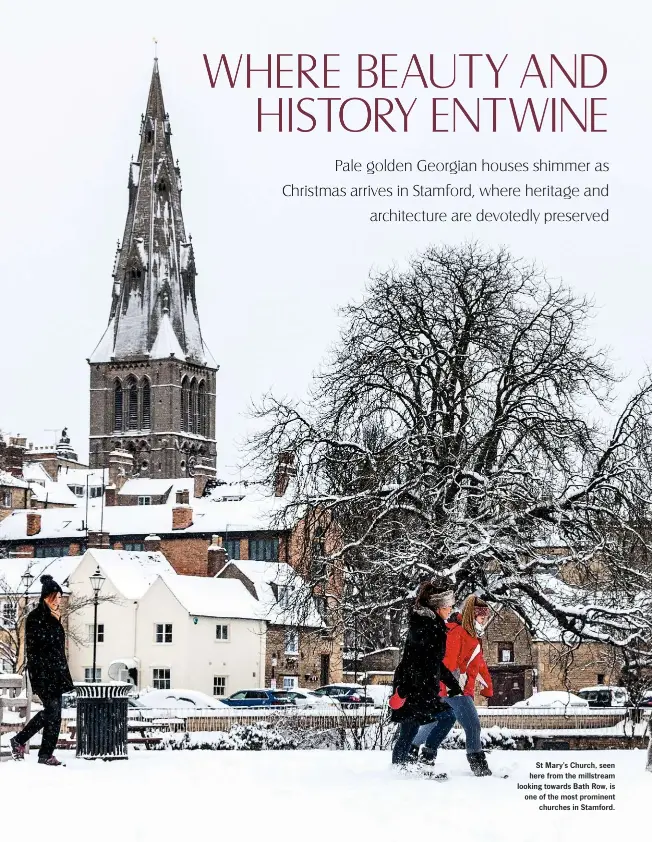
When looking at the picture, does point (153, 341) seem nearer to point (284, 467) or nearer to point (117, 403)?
point (117, 403)

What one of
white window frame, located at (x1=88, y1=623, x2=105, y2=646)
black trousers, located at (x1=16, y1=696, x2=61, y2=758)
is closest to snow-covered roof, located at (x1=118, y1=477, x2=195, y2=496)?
white window frame, located at (x1=88, y1=623, x2=105, y2=646)

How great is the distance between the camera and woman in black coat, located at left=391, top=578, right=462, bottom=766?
1442 centimetres

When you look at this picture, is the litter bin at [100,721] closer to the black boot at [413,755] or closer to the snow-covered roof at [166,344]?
the black boot at [413,755]

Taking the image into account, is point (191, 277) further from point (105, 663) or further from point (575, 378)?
point (575, 378)

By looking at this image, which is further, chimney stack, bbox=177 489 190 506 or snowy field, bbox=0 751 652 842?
chimney stack, bbox=177 489 190 506

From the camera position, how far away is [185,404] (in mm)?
172000

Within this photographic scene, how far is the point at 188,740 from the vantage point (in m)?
36.8

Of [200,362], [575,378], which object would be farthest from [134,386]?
[575,378]

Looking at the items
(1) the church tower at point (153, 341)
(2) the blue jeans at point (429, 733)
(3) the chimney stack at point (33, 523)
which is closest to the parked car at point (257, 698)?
(3) the chimney stack at point (33, 523)

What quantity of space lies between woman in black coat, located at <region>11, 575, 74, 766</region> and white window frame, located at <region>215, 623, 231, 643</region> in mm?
59390

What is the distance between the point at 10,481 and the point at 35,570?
105ft

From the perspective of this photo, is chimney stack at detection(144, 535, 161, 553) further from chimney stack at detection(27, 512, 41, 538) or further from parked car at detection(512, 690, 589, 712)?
parked car at detection(512, 690, 589, 712)

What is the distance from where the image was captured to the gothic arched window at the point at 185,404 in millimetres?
169875

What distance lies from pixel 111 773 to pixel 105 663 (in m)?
62.0
